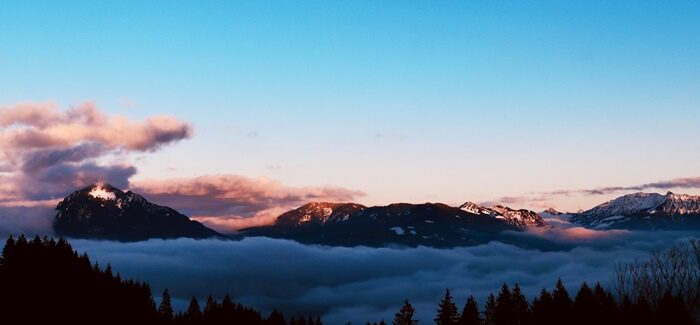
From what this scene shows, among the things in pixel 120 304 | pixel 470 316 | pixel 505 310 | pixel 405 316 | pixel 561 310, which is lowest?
pixel 405 316

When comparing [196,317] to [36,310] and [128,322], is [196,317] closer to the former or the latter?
[128,322]

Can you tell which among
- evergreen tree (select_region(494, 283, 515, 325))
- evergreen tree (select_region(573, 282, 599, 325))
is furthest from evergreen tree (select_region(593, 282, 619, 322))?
evergreen tree (select_region(494, 283, 515, 325))

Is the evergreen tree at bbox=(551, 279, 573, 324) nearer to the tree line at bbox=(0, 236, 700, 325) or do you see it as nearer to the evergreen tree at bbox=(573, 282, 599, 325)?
the tree line at bbox=(0, 236, 700, 325)

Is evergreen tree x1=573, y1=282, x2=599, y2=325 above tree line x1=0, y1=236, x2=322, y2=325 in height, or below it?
below

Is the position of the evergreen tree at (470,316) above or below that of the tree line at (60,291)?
below

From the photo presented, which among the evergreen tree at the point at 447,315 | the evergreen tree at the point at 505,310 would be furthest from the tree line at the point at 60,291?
the evergreen tree at the point at 505,310

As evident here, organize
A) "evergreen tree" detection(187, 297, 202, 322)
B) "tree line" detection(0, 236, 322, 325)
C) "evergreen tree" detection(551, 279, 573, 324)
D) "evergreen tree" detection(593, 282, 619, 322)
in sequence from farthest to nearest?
"evergreen tree" detection(187, 297, 202, 322), "evergreen tree" detection(551, 279, 573, 324), "evergreen tree" detection(593, 282, 619, 322), "tree line" detection(0, 236, 322, 325)

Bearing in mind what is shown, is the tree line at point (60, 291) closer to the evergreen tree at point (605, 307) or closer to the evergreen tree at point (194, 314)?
the evergreen tree at point (194, 314)

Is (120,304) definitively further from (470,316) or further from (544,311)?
(544,311)

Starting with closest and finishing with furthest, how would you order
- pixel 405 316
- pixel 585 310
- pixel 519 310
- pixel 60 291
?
1. pixel 60 291
2. pixel 585 310
3. pixel 519 310
4. pixel 405 316

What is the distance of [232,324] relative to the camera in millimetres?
132875

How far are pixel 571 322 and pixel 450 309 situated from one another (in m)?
25.6

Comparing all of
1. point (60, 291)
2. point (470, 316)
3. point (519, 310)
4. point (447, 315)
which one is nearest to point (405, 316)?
point (447, 315)

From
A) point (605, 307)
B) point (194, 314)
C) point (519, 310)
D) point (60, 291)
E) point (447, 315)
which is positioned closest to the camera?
point (60, 291)
